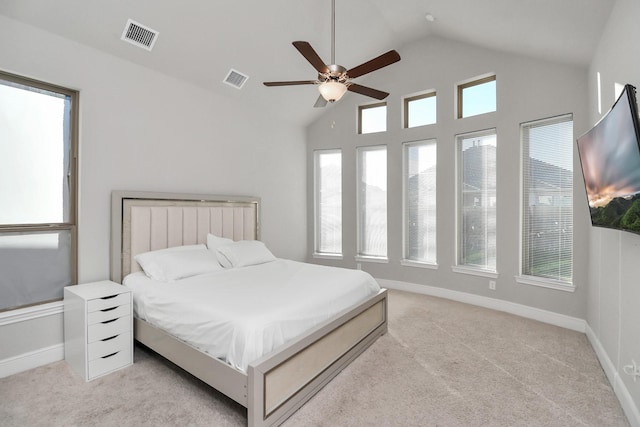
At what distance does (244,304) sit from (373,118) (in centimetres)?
400

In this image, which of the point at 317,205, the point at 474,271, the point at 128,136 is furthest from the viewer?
the point at 317,205

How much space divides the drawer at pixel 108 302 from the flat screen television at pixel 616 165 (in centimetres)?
339

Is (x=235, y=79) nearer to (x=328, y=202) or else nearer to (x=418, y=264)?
(x=328, y=202)

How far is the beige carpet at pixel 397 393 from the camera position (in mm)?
1980

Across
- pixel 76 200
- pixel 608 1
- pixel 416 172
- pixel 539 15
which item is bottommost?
pixel 76 200

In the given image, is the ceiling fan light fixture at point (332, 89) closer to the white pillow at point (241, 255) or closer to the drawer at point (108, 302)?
the white pillow at point (241, 255)

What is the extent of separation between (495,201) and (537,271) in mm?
949

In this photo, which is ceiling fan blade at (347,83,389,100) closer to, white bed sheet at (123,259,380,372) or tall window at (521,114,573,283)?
white bed sheet at (123,259,380,372)

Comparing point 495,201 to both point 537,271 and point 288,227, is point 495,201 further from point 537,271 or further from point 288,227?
point 288,227

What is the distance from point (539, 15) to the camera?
2.78 m

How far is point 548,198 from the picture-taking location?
3682 mm

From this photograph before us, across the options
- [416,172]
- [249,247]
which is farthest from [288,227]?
[416,172]

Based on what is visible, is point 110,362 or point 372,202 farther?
point 372,202

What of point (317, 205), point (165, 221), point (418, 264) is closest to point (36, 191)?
point (165, 221)
